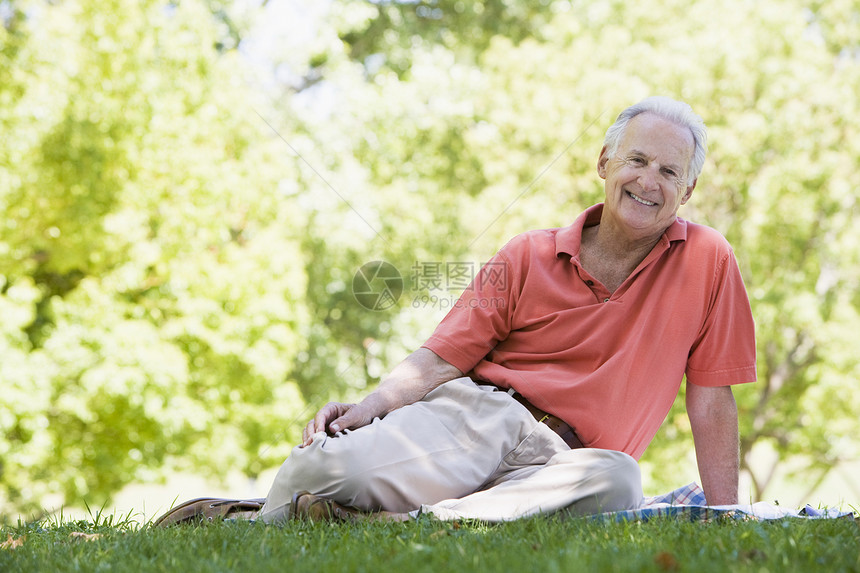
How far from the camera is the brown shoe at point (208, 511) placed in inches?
103

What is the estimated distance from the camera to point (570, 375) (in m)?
2.80

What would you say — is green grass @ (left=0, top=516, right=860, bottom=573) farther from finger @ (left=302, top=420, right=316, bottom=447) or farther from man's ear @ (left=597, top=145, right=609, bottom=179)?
man's ear @ (left=597, top=145, right=609, bottom=179)

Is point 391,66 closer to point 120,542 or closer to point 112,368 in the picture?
point 112,368

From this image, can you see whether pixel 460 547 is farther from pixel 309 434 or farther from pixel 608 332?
pixel 608 332

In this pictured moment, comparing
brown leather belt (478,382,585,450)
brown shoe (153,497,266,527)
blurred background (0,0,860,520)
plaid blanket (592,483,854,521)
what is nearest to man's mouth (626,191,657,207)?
brown leather belt (478,382,585,450)

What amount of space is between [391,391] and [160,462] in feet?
23.5

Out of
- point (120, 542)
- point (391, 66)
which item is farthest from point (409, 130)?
point (120, 542)

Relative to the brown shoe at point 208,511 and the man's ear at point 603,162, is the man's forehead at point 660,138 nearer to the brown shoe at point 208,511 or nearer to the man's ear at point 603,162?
the man's ear at point 603,162

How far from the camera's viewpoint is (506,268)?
9.93ft

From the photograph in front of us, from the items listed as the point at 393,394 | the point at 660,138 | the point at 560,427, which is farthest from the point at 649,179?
the point at 393,394

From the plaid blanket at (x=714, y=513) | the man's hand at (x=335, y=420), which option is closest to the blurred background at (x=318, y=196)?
the man's hand at (x=335, y=420)

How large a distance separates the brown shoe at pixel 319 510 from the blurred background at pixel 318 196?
8.08 ft

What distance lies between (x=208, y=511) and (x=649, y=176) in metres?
1.83

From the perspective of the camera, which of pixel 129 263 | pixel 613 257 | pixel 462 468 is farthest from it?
pixel 129 263
